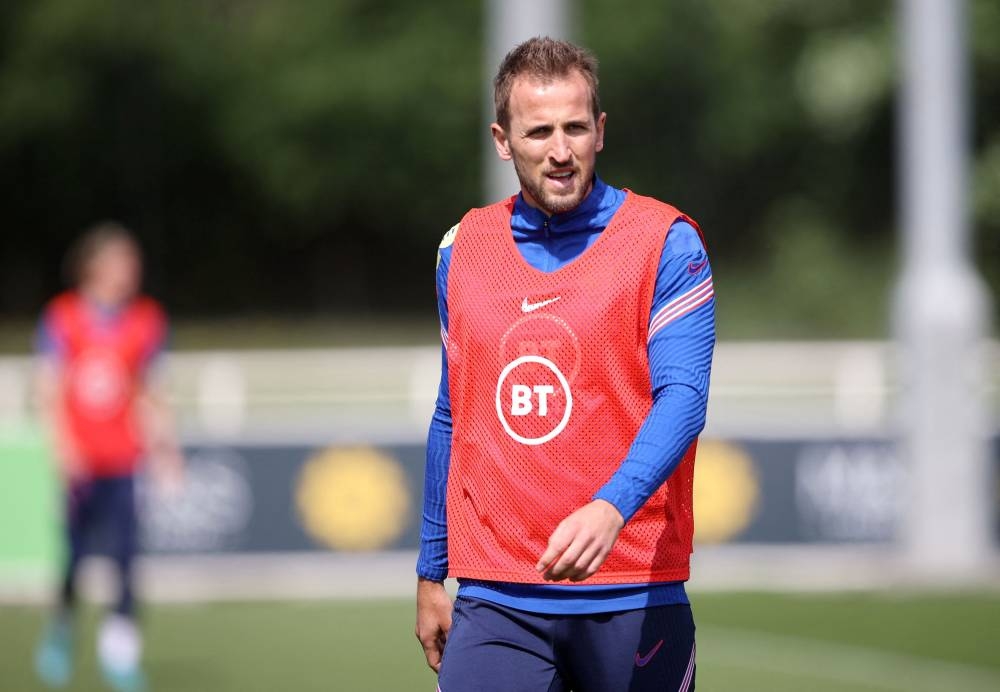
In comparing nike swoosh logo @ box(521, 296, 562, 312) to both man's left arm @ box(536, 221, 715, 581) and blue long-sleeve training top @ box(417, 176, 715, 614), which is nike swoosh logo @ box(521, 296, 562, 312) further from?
man's left arm @ box(536, 221, 715, 581)

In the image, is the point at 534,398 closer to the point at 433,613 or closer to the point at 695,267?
the point at 695,267

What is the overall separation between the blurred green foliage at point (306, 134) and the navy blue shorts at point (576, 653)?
4189 cm

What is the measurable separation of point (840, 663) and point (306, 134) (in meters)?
44.8

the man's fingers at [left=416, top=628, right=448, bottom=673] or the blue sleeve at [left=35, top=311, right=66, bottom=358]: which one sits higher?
the blue sleeve at [left=35, top=311, right=66, bottom=358]

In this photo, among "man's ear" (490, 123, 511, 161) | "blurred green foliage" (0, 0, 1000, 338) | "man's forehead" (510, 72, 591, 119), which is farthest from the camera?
"blurred green foliage" (0, 0, 1000, 338)

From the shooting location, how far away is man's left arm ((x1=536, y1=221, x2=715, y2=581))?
360 centimetres

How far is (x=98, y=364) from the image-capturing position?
10.1m

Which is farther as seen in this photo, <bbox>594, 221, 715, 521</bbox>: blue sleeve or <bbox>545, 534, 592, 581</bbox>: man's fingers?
<bbox>594, 221, 715, 521</bbox>: blue sleeve

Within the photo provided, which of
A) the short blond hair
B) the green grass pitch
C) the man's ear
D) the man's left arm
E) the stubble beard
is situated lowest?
the green grass pitch

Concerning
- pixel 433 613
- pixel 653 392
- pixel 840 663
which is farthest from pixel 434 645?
pixel 840 663

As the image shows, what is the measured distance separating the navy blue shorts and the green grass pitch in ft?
18.3

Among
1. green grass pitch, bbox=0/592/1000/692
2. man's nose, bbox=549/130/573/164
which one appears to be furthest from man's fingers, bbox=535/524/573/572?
green grass pitch, bbox=0/592/1000/692

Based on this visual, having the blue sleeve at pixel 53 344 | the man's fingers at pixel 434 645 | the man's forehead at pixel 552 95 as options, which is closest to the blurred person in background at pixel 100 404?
the blue sleeve at pixel 53 344

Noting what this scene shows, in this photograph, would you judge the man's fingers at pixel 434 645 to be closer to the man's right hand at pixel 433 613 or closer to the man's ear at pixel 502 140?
the man's right hand at pixel 433 613
